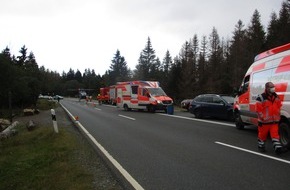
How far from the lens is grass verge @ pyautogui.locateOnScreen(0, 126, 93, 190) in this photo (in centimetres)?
768

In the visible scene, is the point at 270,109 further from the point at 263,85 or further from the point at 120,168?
the point at 120,168

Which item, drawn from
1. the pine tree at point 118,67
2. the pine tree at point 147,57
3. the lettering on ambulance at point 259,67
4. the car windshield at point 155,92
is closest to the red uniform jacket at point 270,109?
the lettering on ambulance at point 259,67

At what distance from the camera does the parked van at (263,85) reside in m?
10.4

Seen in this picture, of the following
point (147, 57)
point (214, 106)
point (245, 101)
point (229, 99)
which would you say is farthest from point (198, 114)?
point (147, 57)

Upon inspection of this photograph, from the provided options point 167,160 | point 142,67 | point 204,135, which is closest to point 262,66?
point 204,135

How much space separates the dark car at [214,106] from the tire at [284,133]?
31.3ft

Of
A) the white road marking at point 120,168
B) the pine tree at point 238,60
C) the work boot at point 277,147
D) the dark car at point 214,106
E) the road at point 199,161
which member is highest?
the pine tree at point 238,60

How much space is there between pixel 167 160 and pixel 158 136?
467 cm

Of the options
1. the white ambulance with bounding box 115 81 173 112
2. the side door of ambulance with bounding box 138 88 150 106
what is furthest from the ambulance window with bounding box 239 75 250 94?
the side door of ambulance with bounding box 138 88 150 106

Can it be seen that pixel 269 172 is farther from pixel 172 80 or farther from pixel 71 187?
pixel 172 80

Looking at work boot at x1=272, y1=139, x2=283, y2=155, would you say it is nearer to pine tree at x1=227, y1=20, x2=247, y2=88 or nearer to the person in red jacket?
the person in red jacket

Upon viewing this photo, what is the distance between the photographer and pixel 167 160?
925 centimetres

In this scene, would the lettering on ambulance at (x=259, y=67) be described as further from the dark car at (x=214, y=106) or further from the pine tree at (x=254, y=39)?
the pine tree at (x=254, y=39)

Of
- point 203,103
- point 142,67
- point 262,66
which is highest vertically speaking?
point 142,67
